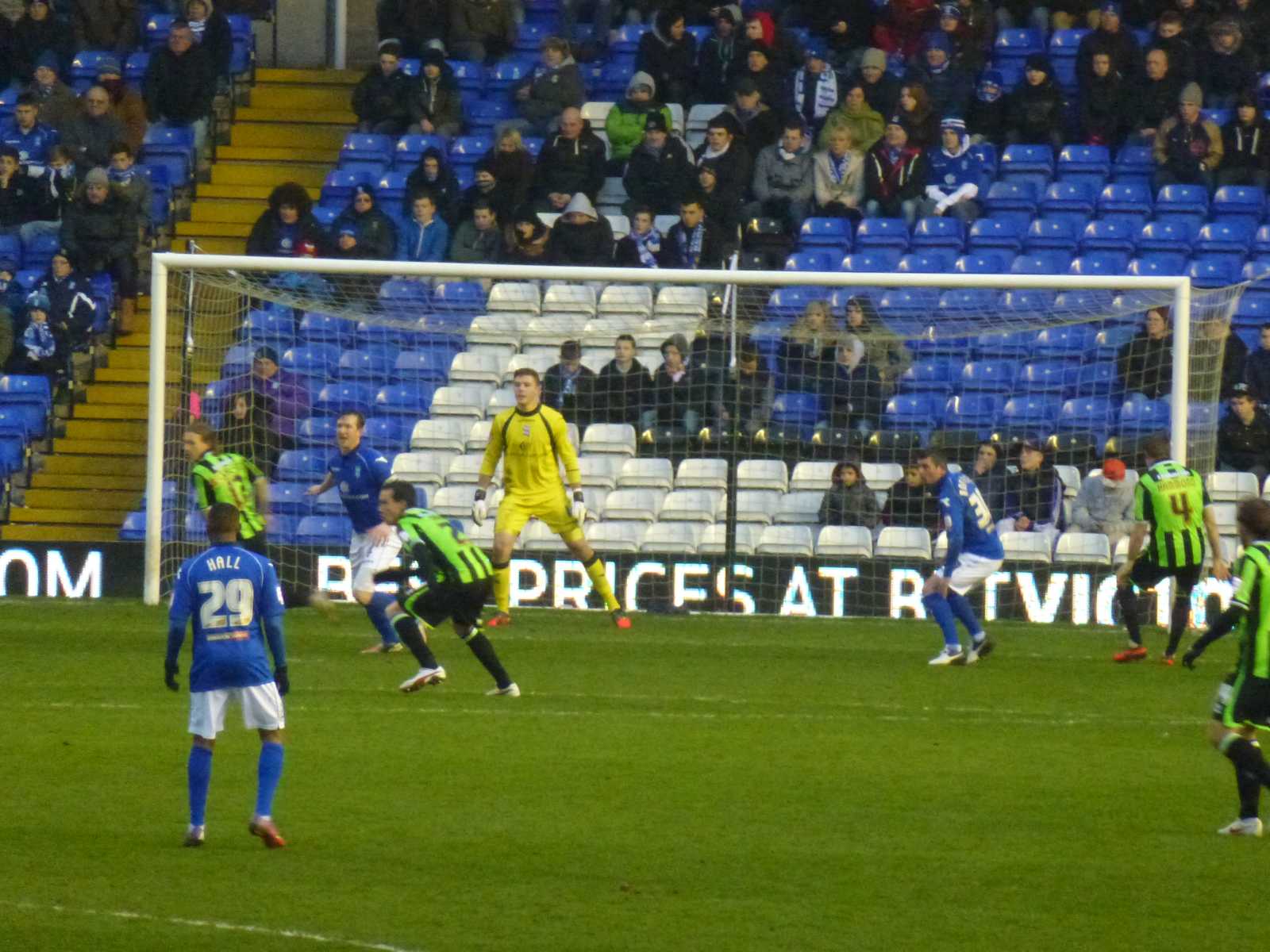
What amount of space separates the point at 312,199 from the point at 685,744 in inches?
477

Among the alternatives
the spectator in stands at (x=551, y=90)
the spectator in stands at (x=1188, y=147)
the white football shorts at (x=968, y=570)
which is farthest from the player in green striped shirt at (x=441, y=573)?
the spectator in stands at (x=1188, y=147)

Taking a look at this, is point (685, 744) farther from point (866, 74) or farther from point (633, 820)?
point (866, 74)

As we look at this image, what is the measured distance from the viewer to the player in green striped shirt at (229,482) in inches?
555

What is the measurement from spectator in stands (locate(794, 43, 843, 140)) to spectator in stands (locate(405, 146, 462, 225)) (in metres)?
3.54

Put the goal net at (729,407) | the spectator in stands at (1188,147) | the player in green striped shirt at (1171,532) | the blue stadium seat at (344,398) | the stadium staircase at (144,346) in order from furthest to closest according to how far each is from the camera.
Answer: the spectator in stands at (1188,147), the stadium staircase at (144,346), the blue stadium seat at (344,398), the goal net at (729,407), the player in green striped shirt at (1171,532)

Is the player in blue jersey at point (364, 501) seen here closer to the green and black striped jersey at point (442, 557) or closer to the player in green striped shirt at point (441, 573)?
the player in green striped shirt at point (441, 573)

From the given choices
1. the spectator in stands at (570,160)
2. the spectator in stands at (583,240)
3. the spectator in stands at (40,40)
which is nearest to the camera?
the spectator in stands at (583,240)

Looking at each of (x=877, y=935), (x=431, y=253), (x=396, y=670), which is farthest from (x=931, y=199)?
(x=877, y=935)

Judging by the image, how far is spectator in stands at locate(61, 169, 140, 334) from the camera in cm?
2003

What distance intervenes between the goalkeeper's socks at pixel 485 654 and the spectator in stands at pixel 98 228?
9.50 meters

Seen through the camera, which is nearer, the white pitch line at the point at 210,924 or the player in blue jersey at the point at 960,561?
the white pitch line at the point at 210,924

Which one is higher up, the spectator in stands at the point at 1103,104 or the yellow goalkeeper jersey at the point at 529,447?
the spectator in stands at the point at 1103,104

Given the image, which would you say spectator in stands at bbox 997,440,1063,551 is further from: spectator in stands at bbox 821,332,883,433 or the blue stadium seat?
the blue stadium seat

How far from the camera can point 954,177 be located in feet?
65.6
